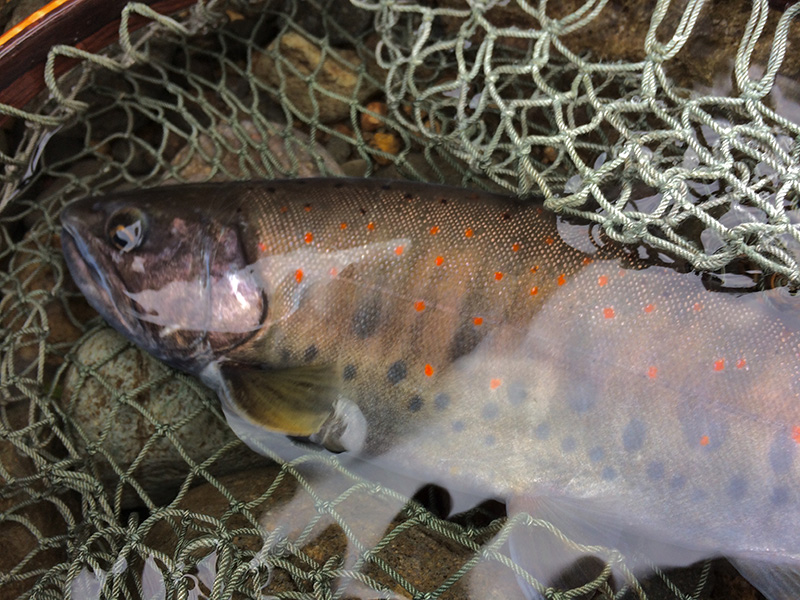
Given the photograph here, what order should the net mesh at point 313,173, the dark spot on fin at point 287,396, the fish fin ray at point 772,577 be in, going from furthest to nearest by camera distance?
1. the dark spot on fin at point 287,396
2. the fish fin ray at point 772,577
3. the net mesh at point 313,173

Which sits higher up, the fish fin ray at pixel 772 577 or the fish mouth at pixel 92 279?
the fish mouth at pixel 92 279

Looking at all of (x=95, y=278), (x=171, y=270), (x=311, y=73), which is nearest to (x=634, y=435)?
(x=171, y=270)

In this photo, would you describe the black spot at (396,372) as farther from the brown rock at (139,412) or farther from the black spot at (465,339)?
the brown rock at (139,412)

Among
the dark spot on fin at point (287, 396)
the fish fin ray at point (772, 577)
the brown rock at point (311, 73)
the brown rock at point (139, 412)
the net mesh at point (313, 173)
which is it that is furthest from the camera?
the brown rock at point (311, 73)

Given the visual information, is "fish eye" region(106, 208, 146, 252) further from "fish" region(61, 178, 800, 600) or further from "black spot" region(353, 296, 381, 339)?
"black spot" region(353, 296, 381, 339)

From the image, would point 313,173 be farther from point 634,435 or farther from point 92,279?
point 634,435

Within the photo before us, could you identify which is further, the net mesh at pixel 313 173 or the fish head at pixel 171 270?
the fish head at pixel 171 270

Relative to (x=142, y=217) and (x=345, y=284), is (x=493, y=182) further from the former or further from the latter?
(x=142, y=217)

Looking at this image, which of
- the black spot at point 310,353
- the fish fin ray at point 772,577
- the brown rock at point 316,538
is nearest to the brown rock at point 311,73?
the black spot at point 310,353
